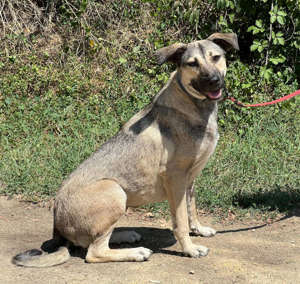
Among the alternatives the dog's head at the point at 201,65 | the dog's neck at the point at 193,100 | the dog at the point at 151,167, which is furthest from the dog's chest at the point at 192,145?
the dog's head at the point at 201,65

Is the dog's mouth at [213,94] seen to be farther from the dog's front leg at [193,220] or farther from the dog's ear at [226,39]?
the dog's front leg at [193,220]

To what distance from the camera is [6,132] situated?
25.9 feet

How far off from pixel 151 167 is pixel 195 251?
895 millimetres

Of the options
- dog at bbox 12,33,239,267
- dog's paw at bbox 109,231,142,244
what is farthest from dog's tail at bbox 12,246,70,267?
dog's paw at bbox 109,231,142,244

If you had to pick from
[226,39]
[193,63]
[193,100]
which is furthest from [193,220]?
[226,39]

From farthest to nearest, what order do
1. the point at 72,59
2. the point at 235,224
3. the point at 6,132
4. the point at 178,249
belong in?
1. the point at 72,59
2. the point at 6,132
3. the point at 235,224
4. the point at 178,249

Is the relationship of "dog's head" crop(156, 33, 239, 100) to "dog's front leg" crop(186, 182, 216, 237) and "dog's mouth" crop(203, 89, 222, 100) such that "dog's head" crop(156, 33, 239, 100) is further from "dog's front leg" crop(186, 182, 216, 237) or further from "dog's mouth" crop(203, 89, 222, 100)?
"dog's front leg" crop(186, 182, 216, 237)

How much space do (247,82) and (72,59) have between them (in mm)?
3450

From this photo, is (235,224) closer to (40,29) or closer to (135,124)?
(135,124)

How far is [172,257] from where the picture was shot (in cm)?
447

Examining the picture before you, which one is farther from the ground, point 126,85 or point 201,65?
point 201,65

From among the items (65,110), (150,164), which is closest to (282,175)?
(150,164)

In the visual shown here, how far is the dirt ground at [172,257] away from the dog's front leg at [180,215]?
0.09 metres

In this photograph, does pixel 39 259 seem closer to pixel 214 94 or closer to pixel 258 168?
pixel 214 94
